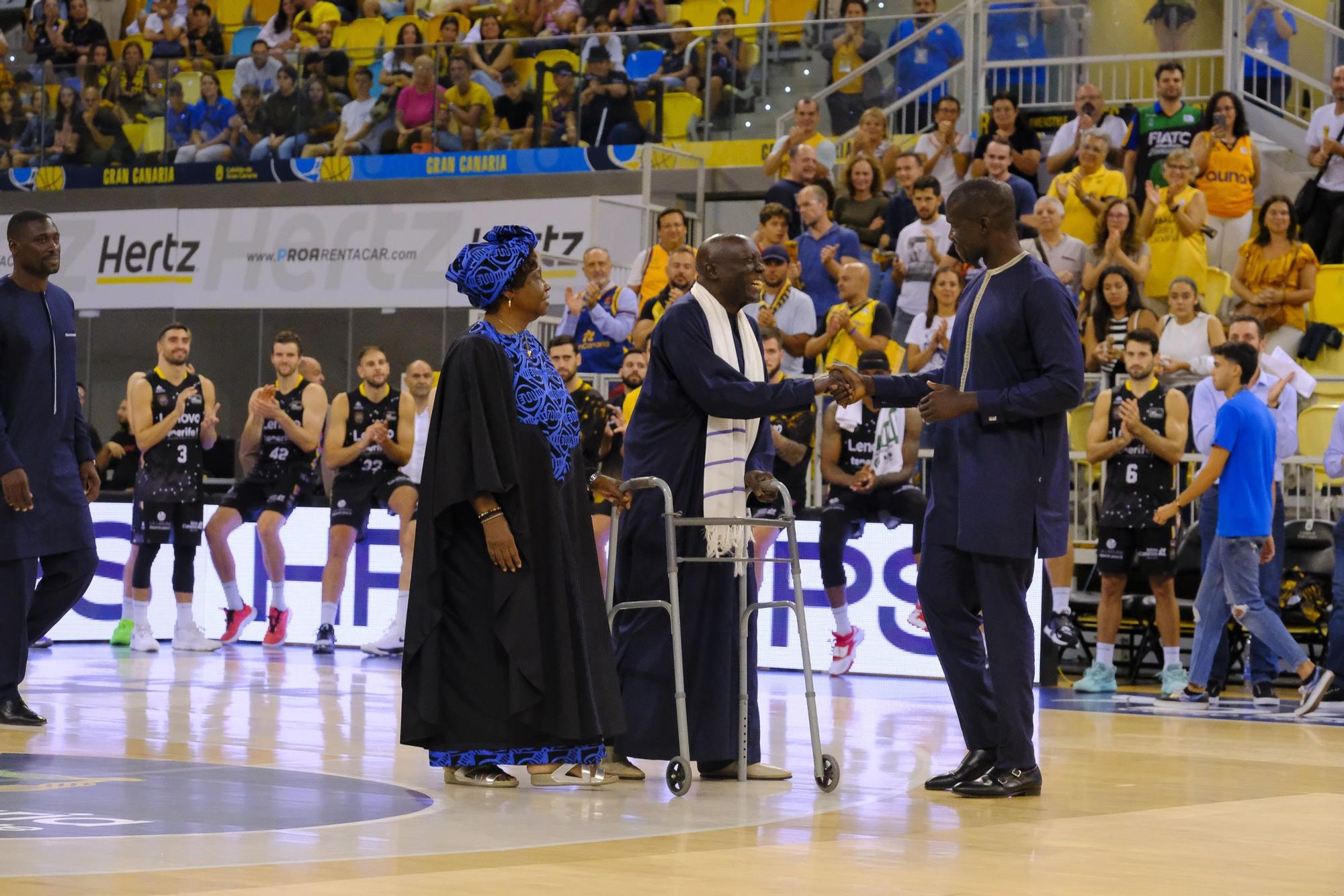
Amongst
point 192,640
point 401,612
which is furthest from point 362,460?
point 192,640

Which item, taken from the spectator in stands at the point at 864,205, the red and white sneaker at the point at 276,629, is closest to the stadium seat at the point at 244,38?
the spectator in stands at the point at 864,205

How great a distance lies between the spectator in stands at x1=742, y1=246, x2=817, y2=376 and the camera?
13.3 m

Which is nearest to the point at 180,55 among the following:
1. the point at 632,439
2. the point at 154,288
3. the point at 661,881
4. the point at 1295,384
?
the point at 154,288

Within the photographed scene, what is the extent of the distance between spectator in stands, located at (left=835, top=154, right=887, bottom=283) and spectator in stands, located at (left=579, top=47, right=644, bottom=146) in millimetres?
2513

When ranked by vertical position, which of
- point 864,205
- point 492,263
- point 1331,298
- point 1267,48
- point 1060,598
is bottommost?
point 1060,598

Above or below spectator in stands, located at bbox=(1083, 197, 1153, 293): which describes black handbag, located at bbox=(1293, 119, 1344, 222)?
above

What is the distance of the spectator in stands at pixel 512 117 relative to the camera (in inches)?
682

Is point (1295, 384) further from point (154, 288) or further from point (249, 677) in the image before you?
Result: point (154, 288)

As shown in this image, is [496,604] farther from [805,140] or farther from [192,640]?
[805,140]

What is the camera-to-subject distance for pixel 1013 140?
15227 millimetres

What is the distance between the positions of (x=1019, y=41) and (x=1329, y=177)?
10.1 ft

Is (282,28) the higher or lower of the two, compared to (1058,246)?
higher

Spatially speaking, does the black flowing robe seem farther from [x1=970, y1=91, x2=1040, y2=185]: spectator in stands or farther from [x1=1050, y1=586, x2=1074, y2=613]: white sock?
[x1=970, y1=91, x2=1040, y2=185]: spectator in stands

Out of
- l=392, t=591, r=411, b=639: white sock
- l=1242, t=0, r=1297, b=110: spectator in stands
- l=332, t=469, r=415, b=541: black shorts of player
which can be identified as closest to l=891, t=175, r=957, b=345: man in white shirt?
l=1242, t=0, r=1297, b=110: spectator in stands
